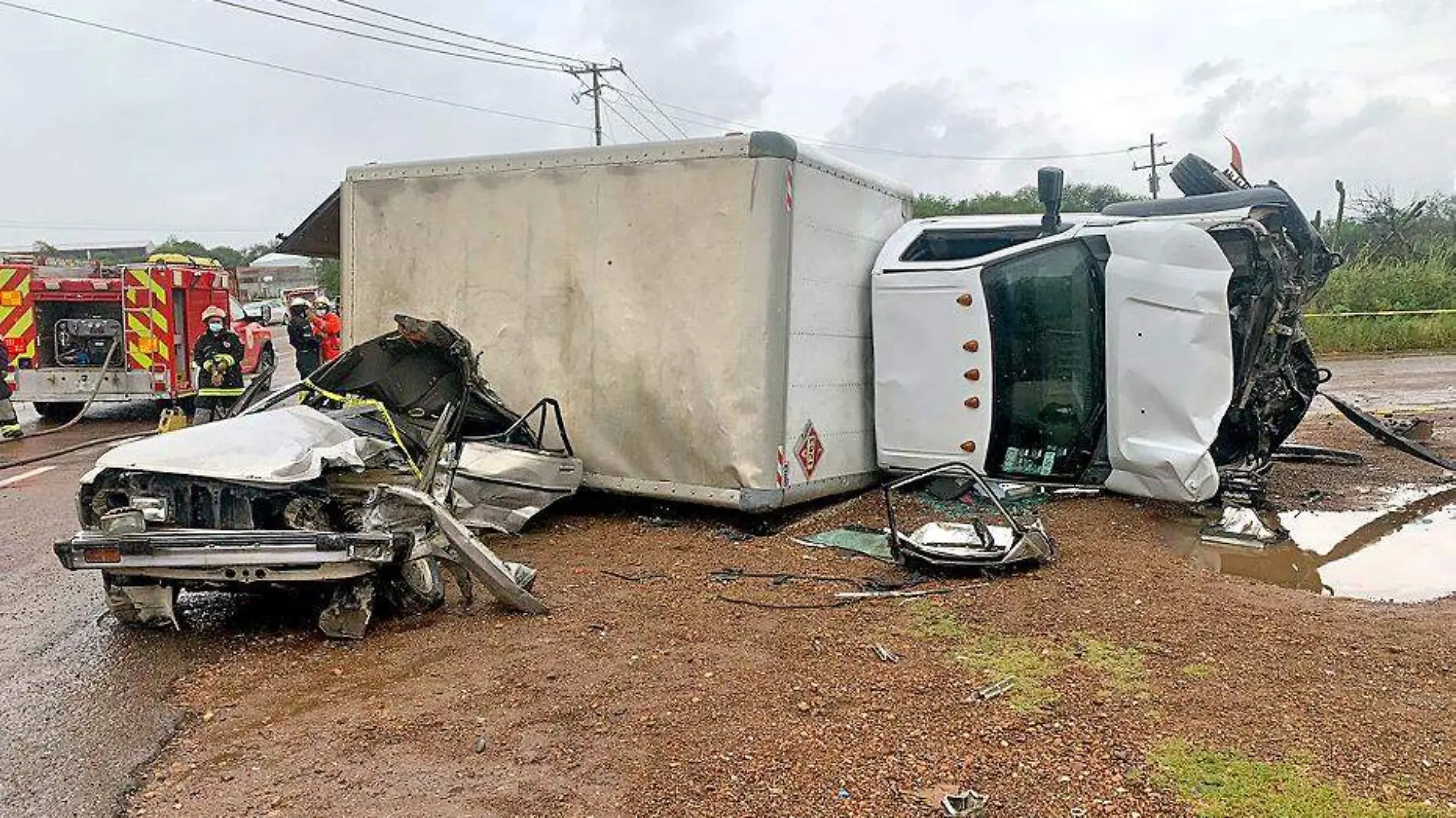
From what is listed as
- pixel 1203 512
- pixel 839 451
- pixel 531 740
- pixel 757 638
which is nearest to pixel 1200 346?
pixel 1203 512

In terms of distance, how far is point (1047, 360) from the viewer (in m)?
6.46

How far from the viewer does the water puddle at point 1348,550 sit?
524cm

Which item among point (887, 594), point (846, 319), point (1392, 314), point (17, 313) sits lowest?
point (887, 594)

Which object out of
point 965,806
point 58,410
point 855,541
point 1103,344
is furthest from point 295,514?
point 58,410

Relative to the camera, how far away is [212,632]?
4.82m

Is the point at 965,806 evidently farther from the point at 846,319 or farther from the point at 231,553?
the point at 846,319

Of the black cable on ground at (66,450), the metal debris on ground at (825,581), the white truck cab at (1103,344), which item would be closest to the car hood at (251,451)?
the metal debris on ground at (825,581)

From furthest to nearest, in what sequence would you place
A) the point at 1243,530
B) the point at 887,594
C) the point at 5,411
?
the point at 5,411
the point at 1243,530
the point at 887,594

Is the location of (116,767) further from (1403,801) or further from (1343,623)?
(1343,623)

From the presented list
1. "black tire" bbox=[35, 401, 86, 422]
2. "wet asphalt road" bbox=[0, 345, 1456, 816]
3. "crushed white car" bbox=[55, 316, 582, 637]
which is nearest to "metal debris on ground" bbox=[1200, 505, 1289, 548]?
"crushed white car" bbox=[55, 316, 582, 637]

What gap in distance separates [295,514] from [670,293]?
2.64m

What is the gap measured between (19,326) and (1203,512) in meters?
14.4

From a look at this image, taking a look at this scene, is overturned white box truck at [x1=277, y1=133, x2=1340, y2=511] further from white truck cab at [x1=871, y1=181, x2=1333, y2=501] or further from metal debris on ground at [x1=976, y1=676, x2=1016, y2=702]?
metal debris on ground at [x1=976, y1=676, x2=1016, y2=702]

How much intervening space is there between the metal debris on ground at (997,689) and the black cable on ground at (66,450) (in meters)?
8.67
